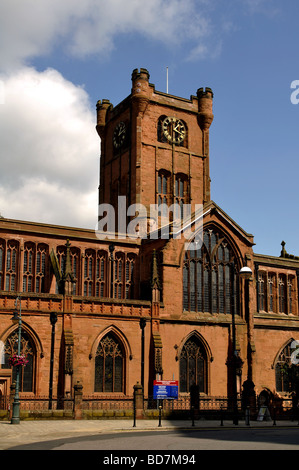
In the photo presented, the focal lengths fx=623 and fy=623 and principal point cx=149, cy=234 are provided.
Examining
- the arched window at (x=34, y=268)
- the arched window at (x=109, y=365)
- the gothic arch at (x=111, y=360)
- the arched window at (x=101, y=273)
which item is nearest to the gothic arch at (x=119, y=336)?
the gothic arch at (x=111, y=360)

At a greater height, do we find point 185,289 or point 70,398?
point 185,289

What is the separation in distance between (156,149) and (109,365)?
23.1m

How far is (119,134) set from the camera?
59562mm

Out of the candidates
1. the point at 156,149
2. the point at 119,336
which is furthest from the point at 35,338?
the point at 156,149

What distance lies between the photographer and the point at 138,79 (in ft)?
186

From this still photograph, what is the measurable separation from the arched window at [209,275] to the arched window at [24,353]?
1203 centimetres

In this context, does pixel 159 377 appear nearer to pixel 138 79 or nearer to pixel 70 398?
pixel 70 398

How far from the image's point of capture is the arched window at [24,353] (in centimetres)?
3697

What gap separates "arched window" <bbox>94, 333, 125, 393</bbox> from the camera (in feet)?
131

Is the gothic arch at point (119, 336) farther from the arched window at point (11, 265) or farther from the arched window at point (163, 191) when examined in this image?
the arched window at point (163, 191)

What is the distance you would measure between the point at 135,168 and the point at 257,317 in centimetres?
1709

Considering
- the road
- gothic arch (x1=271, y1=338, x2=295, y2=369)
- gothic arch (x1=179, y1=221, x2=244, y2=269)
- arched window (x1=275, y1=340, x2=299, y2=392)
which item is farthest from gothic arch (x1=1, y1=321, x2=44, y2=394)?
gothic arch (x1=271, y1=338, x2=295, y2=369)
